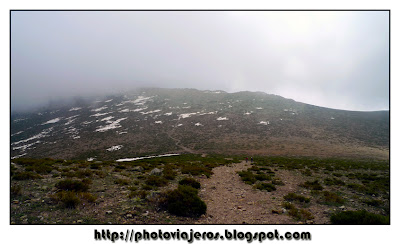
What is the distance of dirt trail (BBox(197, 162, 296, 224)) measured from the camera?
8.28 meters

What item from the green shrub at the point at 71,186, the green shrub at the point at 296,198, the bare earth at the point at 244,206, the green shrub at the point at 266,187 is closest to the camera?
the bare earth at the point at 244,206

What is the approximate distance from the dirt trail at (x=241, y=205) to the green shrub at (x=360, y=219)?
6.49 feet

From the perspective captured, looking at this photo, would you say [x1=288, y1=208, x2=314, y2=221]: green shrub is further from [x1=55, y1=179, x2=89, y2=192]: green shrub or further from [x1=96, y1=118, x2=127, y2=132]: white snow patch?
[x1=96, y1=118, x2=127, y2=132]: white snow patch

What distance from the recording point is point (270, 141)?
229 ft

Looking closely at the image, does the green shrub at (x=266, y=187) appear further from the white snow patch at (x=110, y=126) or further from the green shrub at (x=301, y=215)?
the white snow patch at (x=110, y=126)

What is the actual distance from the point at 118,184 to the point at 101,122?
9770 cm

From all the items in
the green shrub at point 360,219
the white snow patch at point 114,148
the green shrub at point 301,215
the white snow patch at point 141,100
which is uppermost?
the white snow patch at point 141,100

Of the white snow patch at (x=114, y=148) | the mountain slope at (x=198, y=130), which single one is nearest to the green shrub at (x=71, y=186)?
the mountain slope at (x=198, y=130)

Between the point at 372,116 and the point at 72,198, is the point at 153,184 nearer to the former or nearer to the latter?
the point at 72,198

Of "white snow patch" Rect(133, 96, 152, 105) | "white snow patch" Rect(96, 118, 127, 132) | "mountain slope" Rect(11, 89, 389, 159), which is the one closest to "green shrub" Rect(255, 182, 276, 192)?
"mountain slope" Rect(11, 89, 389, 159)

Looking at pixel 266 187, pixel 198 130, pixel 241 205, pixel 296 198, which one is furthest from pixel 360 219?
pixel 198 130

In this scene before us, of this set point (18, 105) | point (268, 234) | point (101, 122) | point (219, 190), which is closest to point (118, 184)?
point (219, 190)

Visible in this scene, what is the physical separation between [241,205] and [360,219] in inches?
219

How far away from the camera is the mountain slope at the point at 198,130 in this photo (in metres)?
63.8
